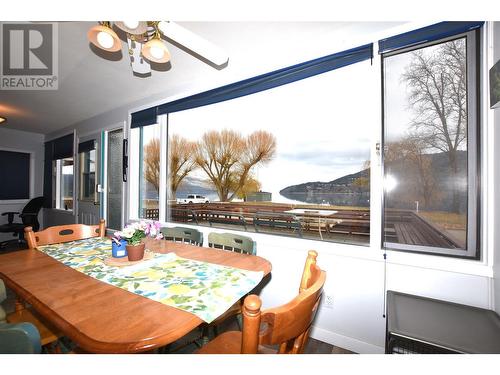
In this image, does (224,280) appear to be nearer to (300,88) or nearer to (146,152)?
(300,88)

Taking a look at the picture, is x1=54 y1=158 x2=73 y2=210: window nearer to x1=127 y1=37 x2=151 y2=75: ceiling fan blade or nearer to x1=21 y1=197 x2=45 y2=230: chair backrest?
x1=21 y1=197 x2=45 y2=230: chair backrest

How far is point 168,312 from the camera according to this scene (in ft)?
2.48

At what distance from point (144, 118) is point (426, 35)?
292cm

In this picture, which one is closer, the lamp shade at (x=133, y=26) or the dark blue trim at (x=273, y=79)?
the lamp shade at (x=133, y=26)

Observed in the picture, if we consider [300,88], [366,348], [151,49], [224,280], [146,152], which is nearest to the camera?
[224,280]

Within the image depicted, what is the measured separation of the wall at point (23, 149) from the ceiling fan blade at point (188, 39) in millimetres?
5679

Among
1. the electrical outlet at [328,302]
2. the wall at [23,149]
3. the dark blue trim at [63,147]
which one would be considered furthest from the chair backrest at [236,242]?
the wall at [23,149]

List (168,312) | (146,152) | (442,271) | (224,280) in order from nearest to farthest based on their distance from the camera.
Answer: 1. (168,312)
2. (224,280)
3. (442,271)
4. (146,152)

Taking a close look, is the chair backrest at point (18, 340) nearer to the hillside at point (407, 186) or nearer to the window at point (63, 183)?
the hillside at point (407, 186)

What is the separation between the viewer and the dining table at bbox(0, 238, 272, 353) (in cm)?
62

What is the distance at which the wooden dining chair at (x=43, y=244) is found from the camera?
110cm

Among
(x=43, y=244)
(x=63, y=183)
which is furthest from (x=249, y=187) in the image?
(x=63, y=183)
